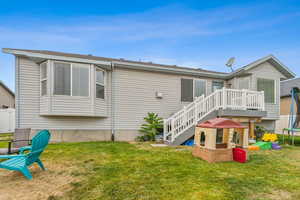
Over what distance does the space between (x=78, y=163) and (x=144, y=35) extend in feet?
38.9

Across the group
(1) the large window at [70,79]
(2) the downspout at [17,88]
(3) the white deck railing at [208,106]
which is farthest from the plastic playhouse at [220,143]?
(2) the downspout at [17,88]

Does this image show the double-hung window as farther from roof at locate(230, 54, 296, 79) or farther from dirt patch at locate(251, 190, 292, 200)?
dirt patch at locate(251, 190, 292, 200)

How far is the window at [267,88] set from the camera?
10.3 m

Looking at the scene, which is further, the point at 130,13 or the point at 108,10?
the point at 130,13

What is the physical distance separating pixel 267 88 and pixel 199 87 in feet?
14.6

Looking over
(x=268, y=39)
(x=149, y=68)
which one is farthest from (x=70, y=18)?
(x=268, y=39)

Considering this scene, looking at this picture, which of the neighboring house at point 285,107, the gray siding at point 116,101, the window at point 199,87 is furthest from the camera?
the neighboring house at point 285,107

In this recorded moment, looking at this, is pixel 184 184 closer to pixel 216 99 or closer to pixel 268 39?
pixel 216 99

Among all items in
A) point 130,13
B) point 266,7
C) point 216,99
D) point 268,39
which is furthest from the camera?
point 268,39

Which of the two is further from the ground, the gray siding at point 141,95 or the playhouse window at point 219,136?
the gray siding at point 141,95

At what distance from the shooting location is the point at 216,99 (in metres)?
7.57

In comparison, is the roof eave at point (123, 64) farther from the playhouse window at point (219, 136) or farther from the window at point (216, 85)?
the playhouse window at point (219, 136)

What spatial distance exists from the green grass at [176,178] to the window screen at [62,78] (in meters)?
3.21

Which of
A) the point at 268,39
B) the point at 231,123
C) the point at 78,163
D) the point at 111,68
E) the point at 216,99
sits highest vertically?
the point at 268,39
